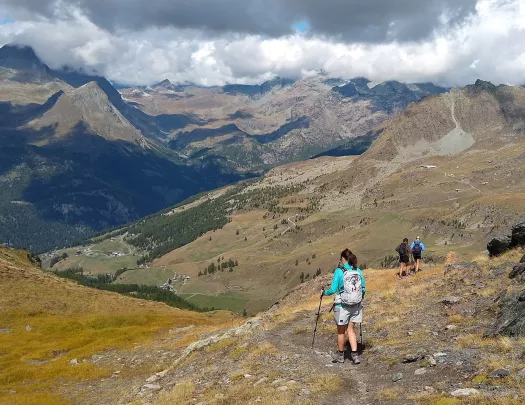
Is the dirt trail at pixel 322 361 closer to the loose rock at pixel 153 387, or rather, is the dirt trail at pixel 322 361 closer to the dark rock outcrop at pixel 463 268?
the loose rock at pixel 153 387

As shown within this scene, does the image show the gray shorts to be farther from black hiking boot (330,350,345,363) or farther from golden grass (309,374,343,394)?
golden grass (309,374,343,394)

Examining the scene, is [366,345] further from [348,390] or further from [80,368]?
[80,368]

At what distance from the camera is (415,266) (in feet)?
164

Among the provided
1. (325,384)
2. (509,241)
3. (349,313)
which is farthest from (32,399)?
(509,241)

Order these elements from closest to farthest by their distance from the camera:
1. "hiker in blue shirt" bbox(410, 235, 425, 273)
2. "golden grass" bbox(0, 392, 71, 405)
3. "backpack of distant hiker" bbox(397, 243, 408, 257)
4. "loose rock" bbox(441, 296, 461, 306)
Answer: "loose rock" bbox(441, 296, 461, 306) < "golden grass" bbox(0, 392, 71, 405) < "backpack of distant hiker" bbox(397, 243, 408, 257) < "hiker in blue shirt" bbox(410, 235, 425, 273)

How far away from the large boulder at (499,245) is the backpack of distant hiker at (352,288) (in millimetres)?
28321

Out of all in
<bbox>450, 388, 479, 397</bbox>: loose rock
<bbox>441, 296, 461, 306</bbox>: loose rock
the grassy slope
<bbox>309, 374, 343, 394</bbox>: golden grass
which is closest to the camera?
<bbox>450, 388, 479, 397</bbox>: loose rock

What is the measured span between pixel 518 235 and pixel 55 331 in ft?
202

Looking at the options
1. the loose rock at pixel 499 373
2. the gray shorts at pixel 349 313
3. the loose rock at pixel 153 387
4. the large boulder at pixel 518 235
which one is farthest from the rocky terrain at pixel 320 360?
the gray shorts at pixel 349 313

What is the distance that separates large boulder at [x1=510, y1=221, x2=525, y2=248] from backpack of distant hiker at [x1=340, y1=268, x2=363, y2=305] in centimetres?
2754

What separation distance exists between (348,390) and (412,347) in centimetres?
571

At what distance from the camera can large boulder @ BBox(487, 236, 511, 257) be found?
43.1 meters

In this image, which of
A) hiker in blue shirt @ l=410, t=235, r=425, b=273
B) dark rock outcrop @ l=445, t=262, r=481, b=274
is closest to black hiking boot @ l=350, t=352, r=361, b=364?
dark rock outcrop @ l=445, t=262, r=481, b=274

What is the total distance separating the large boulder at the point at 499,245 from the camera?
4309cm
